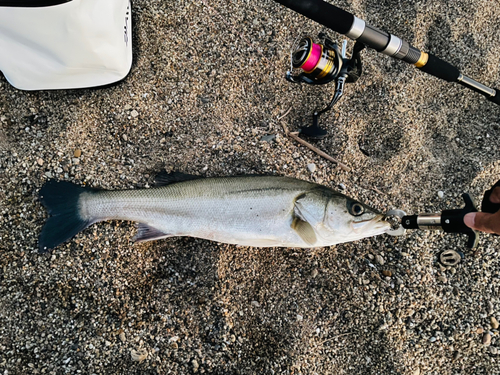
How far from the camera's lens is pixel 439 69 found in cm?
293

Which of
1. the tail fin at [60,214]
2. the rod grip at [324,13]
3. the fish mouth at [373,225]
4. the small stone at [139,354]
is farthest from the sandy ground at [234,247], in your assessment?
the rod grip at [324,13]

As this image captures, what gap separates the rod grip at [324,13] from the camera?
238 cm

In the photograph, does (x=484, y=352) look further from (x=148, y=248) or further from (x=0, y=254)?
(x=0, y=254)

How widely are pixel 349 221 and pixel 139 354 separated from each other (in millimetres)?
2062

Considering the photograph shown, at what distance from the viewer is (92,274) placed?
2803 mm

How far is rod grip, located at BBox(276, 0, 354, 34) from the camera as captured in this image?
238 centimetres

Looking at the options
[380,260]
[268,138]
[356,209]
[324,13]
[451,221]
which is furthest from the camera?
[268,138]

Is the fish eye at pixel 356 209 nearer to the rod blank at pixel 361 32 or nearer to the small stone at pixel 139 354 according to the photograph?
the rod blank at pixel 361 32

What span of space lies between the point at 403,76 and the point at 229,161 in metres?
2.06

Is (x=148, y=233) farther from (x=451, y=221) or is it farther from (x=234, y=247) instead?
(x=451, y=221)

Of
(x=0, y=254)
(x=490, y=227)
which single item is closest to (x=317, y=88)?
(x=490, y=227)

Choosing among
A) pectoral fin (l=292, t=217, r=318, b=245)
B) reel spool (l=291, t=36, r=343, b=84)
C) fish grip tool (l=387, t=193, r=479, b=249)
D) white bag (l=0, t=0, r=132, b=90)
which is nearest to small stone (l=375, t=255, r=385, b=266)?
fish grip tool (l=387, t=193, r=479, b=249)

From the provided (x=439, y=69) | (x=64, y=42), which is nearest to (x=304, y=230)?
(x=439, y=69)

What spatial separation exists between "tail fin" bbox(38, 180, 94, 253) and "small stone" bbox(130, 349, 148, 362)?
1105mm
